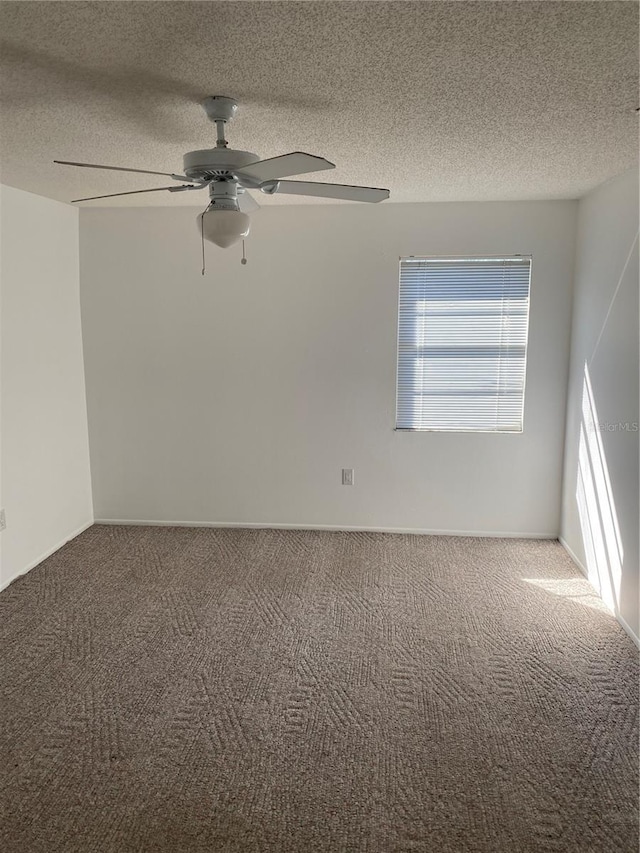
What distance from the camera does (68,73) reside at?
184cm

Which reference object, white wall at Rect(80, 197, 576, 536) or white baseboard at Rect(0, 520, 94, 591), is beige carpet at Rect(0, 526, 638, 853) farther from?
white wall at Rect(80, 197, 576, 536)

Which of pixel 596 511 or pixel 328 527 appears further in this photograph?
pixel 328 527

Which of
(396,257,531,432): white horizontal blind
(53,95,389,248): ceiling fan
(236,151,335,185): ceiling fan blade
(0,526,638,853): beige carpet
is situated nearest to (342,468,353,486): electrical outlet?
(396,257,531,432): white horizontal blind

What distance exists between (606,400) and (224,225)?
2238mm

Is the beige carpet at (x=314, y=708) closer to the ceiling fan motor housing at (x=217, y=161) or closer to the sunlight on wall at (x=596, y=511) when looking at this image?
the sunlight on wall at (x=596, y=511)

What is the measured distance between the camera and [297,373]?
4.20 metres

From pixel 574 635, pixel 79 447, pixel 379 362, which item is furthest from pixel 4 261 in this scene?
pixel 574 635

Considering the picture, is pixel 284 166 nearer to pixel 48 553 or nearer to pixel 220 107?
pixel 220 107

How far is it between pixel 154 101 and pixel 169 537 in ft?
9.63

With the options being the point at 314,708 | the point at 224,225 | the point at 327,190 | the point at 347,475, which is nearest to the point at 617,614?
the point at 314,708

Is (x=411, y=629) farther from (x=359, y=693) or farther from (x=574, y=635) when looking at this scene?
(x=574, y=635)

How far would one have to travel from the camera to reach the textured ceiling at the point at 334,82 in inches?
59.6

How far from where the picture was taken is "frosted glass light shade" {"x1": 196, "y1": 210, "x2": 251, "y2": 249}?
2.21m

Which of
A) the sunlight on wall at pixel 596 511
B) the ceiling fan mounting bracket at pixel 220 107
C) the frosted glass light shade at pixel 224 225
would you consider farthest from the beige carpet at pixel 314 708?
the ceiling fan mounting bracket at pixel 220 107
